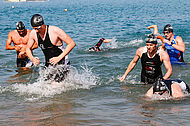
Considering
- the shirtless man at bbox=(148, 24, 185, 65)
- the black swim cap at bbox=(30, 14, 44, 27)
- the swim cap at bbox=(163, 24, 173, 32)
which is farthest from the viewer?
the swim cap at bbox=(163, 24, 173, 32)

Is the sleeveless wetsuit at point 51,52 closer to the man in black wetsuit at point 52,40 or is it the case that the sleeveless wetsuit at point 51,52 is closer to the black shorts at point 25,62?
the man in black wetsuit at point 52,40

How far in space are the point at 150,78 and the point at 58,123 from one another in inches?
118

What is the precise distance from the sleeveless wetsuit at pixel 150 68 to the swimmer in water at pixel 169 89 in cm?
61


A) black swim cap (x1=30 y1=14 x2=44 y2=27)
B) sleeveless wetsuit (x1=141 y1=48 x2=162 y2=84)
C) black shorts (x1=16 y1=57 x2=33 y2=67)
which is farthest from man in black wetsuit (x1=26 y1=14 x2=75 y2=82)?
black shorts (x1=16 y1=57 x2=33 y2=67)

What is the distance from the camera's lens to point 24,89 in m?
7.55

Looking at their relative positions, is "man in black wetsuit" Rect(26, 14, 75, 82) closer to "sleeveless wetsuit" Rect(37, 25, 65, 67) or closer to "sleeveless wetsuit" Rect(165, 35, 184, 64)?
"sleeveless wetsuit" Rect(37, 25, 65, 67)

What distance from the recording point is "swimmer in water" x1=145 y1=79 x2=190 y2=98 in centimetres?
613

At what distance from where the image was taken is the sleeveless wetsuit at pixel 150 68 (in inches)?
276

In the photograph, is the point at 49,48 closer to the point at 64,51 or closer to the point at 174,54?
the point at 64,51

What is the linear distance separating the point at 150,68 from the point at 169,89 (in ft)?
3.26

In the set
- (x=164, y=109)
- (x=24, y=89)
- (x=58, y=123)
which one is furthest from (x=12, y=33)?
(x=164, y=109)

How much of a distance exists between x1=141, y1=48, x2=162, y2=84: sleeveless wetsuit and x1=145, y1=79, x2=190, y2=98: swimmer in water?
0.61 metres

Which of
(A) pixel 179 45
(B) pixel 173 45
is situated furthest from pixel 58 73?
(A) pixel 179 45

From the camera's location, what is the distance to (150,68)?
716 centimetres
